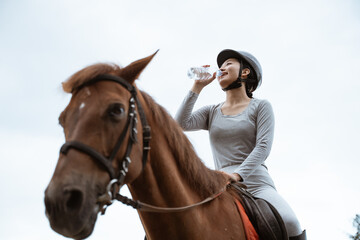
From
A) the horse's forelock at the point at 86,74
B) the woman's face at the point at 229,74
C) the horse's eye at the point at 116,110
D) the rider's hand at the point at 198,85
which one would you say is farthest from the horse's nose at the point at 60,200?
the woman's face at the point at 229,74

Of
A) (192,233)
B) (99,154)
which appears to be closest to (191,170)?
(192,233)

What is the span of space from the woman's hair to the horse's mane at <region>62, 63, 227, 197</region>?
71.9 inches

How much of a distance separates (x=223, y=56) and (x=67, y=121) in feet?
9.65

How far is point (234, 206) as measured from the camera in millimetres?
3242

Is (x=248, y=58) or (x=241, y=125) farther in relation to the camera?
(x=248, y=58)

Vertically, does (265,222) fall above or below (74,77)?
below

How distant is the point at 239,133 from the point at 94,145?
85.3 inches

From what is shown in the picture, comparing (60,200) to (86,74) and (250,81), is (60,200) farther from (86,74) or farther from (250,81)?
(250,81)

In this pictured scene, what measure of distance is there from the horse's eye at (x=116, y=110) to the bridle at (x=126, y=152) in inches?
3.7

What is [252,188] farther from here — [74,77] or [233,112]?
[74,77]

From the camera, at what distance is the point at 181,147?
2949mm

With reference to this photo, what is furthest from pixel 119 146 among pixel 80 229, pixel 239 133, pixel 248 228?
pixel 239 133

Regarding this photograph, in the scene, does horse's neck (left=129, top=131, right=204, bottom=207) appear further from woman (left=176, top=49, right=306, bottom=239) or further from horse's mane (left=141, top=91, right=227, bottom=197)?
woman (left=176, top=49, right=306, bottom=239)

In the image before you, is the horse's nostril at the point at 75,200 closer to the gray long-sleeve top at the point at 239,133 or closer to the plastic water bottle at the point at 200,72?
the gray long-sleeve top at the point at 239,133
